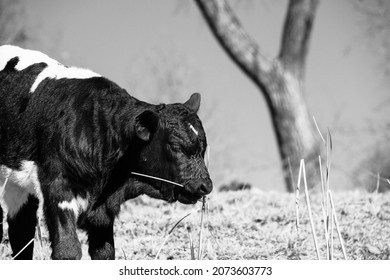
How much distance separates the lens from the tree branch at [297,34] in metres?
12.9

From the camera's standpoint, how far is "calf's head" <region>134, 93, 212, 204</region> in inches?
181

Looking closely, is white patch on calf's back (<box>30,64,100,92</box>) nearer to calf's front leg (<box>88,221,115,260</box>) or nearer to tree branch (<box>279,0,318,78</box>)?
calf's front leg (<box>88,221,115,260</box>)

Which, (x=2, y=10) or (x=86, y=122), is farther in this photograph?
(x=2, y=10)

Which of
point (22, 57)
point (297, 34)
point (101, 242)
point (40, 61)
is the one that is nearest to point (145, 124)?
point (101, 242)

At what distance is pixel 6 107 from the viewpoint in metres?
5.21

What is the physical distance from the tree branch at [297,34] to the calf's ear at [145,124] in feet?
27.5

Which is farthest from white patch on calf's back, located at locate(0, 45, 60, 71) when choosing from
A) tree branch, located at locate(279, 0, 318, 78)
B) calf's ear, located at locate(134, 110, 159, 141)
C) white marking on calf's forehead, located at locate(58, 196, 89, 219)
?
tree branch, located at locate(279, 0, 318, 78)

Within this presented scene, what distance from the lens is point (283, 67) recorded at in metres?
12.8

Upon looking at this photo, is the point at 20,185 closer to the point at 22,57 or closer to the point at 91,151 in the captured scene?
the point at 91,151

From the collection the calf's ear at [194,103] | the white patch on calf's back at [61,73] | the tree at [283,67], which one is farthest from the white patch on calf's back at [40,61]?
the tree at [283,67]

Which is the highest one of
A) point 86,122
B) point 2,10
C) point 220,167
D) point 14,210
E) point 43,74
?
point 2,10
